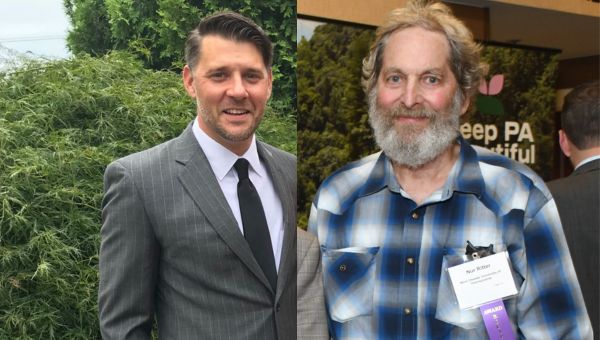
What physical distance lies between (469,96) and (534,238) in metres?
0.37

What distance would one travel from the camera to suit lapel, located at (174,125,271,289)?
62.5 inches

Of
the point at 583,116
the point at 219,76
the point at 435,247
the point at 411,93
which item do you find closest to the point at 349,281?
the point at 435,247

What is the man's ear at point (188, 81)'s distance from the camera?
5.47ft

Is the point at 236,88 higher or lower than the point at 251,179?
higher

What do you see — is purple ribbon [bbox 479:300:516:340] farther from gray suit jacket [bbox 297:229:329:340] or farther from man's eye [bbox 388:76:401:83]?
man's eye [bbox 388:76:401:83]

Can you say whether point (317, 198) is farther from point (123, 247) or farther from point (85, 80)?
point (85, 80)

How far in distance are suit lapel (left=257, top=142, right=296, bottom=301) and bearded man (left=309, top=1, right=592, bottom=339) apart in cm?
6

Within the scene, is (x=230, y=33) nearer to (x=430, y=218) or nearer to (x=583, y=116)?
(x=430, y=218)

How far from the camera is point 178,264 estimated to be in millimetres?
1562

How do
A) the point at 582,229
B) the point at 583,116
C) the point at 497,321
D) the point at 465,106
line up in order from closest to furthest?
the point at 497,321, the point at 465,106, the point at 582,229, the point at 583,116

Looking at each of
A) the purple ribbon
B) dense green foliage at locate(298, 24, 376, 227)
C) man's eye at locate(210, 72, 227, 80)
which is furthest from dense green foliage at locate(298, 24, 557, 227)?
the purple ribbon

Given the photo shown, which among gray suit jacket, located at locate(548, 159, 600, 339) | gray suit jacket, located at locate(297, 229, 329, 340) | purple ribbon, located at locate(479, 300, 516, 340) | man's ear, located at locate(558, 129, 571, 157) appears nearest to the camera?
purple ribbon, located at locate(479, 300, 516, 340)

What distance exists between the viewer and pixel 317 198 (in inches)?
66.9

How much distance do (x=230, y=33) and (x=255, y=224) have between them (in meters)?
0.46
